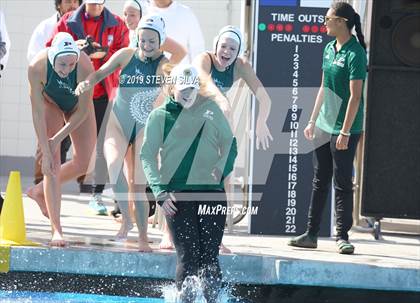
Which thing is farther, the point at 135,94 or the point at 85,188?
the point at 85,188

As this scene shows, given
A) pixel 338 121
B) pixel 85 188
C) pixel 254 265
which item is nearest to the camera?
pixel 254 265

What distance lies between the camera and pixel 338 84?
771 cm

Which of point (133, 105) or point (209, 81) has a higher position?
point (209, 81)

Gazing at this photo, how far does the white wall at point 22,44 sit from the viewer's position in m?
11.7

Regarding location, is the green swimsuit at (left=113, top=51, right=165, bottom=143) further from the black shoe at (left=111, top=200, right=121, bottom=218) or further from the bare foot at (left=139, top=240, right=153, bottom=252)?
the black shoe at (left=111, top=200, right=121, bottom=218)

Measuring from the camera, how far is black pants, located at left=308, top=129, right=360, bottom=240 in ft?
25.4

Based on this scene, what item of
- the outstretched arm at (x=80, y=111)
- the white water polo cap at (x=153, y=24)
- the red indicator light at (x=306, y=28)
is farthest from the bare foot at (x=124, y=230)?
the red indicator light at (x=306, y=28)

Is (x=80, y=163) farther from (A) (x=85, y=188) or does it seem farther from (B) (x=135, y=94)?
(A) (x=85, y=188)

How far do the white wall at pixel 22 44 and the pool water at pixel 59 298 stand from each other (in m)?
4.61

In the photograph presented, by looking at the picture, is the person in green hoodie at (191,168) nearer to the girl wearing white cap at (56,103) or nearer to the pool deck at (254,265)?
the pool deck at (254,265)

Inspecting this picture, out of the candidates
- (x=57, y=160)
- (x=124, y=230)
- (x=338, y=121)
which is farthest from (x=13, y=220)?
(x=338, y=121)

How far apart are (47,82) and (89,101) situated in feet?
1.06

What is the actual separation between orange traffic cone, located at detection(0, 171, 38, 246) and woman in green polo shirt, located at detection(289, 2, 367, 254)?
196 centimetres

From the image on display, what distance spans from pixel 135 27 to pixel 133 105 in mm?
1204
